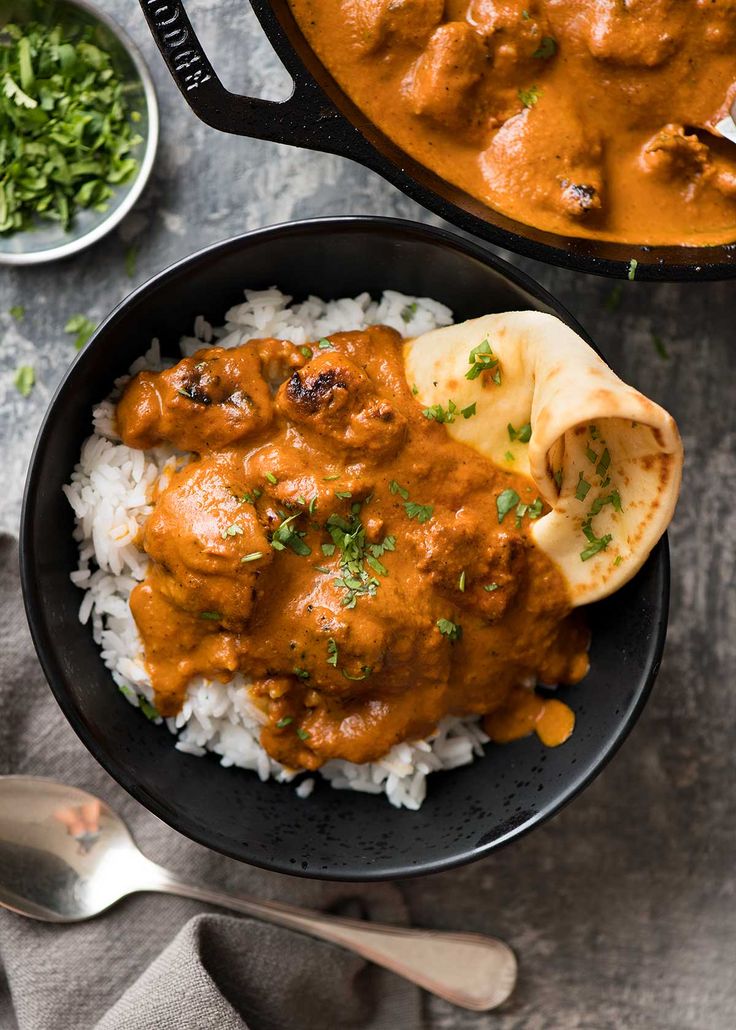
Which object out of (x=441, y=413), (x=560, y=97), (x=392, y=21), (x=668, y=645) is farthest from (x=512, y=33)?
(x=668, y=645)

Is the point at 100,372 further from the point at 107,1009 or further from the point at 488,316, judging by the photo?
the point at 107,1009

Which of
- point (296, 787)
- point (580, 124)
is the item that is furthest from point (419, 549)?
point (580, 124)

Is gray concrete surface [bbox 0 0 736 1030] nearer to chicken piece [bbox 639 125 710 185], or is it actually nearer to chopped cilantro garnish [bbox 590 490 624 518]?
chicken piece [bbox 639 125 710 185]

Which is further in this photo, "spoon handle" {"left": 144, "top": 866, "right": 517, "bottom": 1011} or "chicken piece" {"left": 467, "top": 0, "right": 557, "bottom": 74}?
"spoon handle" {"left": 144, "top": 866, "right": 517, "bottom": 1011}

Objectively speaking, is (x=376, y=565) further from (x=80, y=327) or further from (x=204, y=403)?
(x=80, y=327)

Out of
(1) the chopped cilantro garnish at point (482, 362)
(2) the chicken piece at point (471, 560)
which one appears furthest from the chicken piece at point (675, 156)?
(2) the chicken piece at point (471, 560)

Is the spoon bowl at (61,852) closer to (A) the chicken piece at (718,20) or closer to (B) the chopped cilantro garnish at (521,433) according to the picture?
(B) the chopped cilantro garnish at (521,433)

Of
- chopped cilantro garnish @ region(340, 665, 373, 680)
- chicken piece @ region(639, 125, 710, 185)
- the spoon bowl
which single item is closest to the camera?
chopped cilantro garnish @ region(340, 665, 373, 680)

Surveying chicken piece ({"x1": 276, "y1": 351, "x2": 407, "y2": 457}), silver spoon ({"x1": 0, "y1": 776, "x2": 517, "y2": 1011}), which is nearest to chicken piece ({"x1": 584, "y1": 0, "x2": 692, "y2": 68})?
chicken piece ({"x1": 276, "y1": 351, "x2": 407, "y2": 457})
